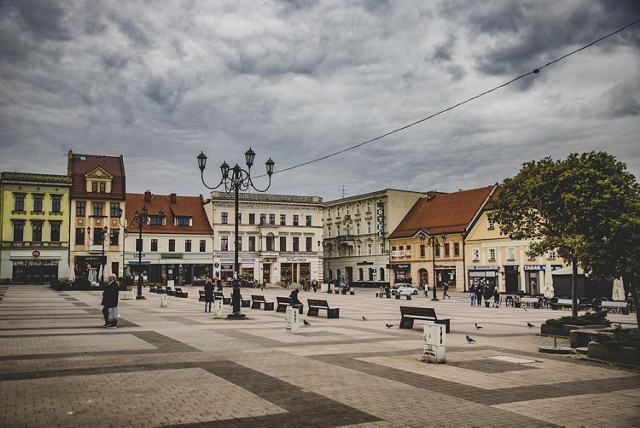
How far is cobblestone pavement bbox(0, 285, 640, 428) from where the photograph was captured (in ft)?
25.4

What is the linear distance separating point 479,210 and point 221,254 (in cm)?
3356

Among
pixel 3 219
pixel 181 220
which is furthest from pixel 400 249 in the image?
pixel 3 219

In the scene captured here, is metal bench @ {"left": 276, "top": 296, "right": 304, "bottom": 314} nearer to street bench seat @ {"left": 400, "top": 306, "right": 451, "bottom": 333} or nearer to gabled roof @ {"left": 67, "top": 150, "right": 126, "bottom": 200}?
street bench seat @ {"left": 400, "top": 306, "right": 451, "bottom": 333}

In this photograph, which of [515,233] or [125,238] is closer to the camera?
[515,233]

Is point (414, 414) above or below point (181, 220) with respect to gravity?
below

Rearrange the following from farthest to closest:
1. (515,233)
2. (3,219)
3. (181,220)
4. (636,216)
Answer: (181,220) < (3,219) < (515,233) < (636,216)

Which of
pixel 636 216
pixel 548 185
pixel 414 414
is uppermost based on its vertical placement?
pixel 548 185

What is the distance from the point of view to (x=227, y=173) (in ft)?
77.1

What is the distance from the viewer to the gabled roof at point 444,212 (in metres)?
64.1

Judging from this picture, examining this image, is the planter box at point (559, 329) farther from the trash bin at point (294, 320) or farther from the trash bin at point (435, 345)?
the trash bin at point (294, 320)

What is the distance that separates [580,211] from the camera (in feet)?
49.9

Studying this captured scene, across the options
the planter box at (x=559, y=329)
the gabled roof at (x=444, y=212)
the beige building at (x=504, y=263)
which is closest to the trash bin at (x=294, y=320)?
the planter box at (x=559, y=329)

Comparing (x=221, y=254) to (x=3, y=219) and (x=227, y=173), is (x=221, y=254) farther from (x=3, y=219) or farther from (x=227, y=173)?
(x=227, y=173)

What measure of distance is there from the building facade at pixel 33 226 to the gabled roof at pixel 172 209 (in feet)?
28.8
